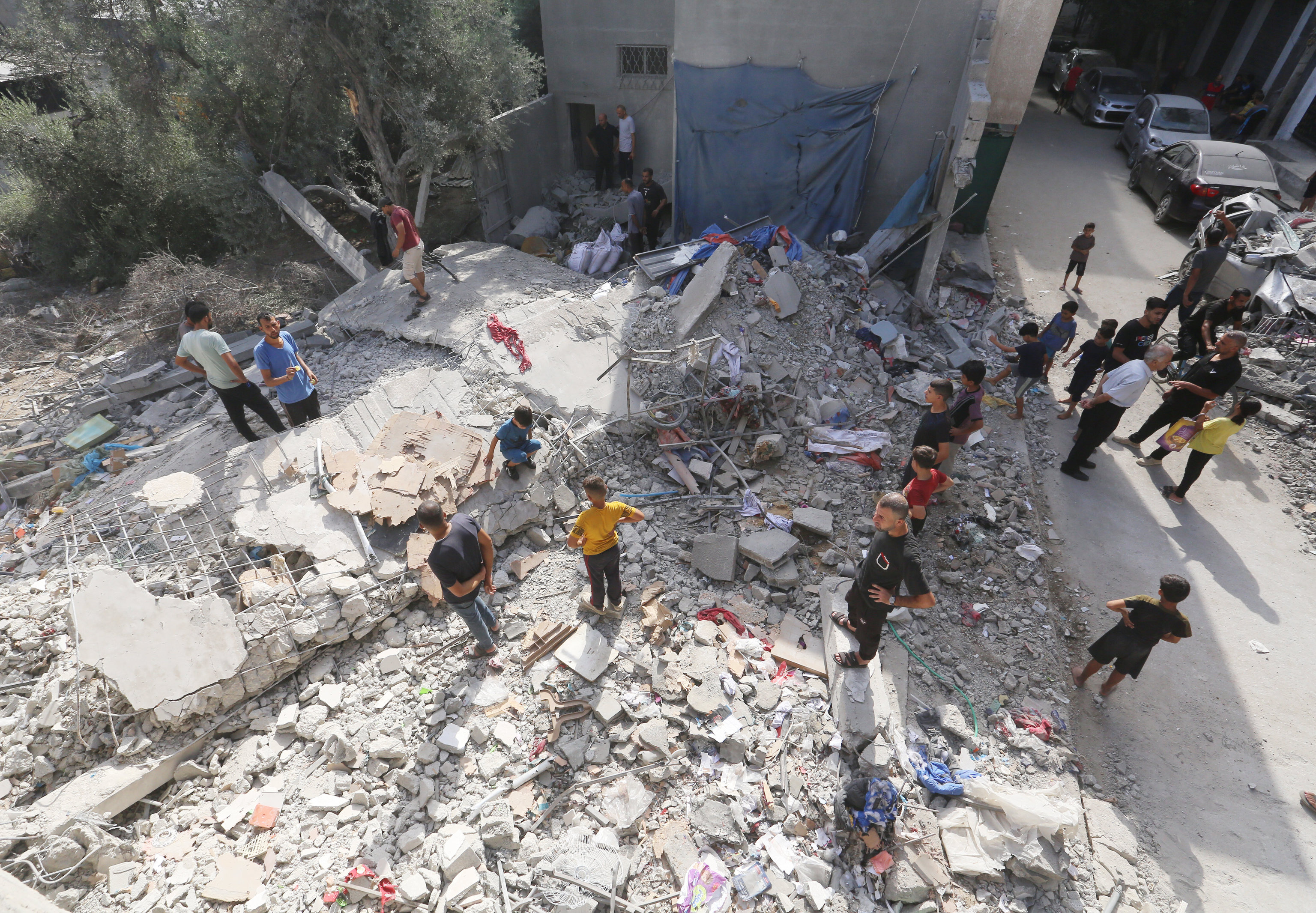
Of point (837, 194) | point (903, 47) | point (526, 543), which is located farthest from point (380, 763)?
point (903, 47)

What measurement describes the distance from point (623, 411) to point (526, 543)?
5.94ft

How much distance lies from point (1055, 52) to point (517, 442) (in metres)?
24.8

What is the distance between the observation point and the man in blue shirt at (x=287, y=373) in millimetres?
5887

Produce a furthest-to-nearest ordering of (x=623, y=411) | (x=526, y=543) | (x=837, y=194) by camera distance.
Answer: (x=837, y=194), (x=623, y=411), (x=526, y=543)

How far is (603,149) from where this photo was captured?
12922mm

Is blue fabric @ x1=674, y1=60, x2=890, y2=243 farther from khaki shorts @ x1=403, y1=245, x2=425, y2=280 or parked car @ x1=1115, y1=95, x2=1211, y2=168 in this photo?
parked car @ x1=1115, y1=95, x2=1211, y2=168

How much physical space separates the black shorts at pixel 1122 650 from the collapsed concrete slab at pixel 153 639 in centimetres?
643

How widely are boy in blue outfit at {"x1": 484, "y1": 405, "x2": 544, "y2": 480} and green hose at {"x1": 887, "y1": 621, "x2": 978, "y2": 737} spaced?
138 inches

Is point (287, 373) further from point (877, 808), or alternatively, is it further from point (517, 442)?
point (877, 808)

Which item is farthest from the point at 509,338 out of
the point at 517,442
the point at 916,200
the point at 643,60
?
the point at 643,60

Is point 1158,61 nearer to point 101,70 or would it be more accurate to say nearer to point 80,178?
point 101,70

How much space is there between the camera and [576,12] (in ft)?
41.0

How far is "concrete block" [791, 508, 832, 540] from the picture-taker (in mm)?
5762

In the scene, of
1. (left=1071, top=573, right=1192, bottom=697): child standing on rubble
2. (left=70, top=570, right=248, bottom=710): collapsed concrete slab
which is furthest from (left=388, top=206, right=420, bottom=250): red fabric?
(left=1071, top=573, right=1192, bottom=697): child standing on rubble
